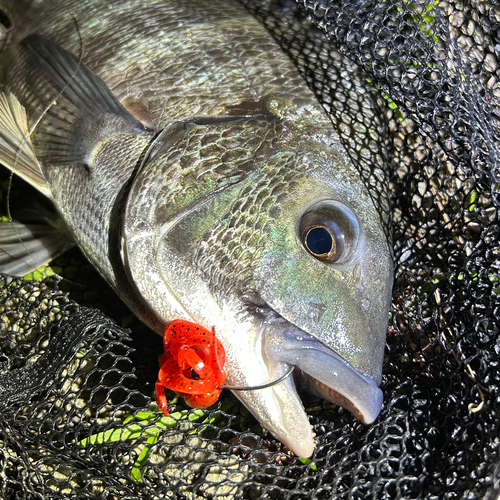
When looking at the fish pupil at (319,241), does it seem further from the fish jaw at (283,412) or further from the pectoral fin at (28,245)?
the pectoral fin at (28,245)

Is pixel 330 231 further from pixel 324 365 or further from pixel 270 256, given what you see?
pixel 324 365

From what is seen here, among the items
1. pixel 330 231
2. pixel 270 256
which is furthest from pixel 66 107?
pixel 330 231

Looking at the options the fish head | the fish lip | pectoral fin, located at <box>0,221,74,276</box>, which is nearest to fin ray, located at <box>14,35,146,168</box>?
the fish head

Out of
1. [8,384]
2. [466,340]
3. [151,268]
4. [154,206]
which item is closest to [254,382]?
[151,268]

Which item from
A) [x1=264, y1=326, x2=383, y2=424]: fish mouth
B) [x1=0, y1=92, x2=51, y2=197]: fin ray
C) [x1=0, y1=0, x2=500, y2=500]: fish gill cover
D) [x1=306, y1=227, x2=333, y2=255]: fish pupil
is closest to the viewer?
[x1=264, y1=326, x2=383, y2=424]: fish mouth

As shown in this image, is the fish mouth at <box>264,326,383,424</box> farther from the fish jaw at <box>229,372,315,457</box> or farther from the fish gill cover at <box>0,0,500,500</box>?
the fish gill cover at <box>0,0,500,500</box>

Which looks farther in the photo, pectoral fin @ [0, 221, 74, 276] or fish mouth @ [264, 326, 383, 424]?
pectoral fin @ [0, 221, 74, 276]

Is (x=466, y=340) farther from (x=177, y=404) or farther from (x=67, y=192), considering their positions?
(x=67, y=192)

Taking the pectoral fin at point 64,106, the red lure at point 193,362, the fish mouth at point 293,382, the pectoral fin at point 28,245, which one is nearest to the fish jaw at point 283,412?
the fish mouth at point 293,382
